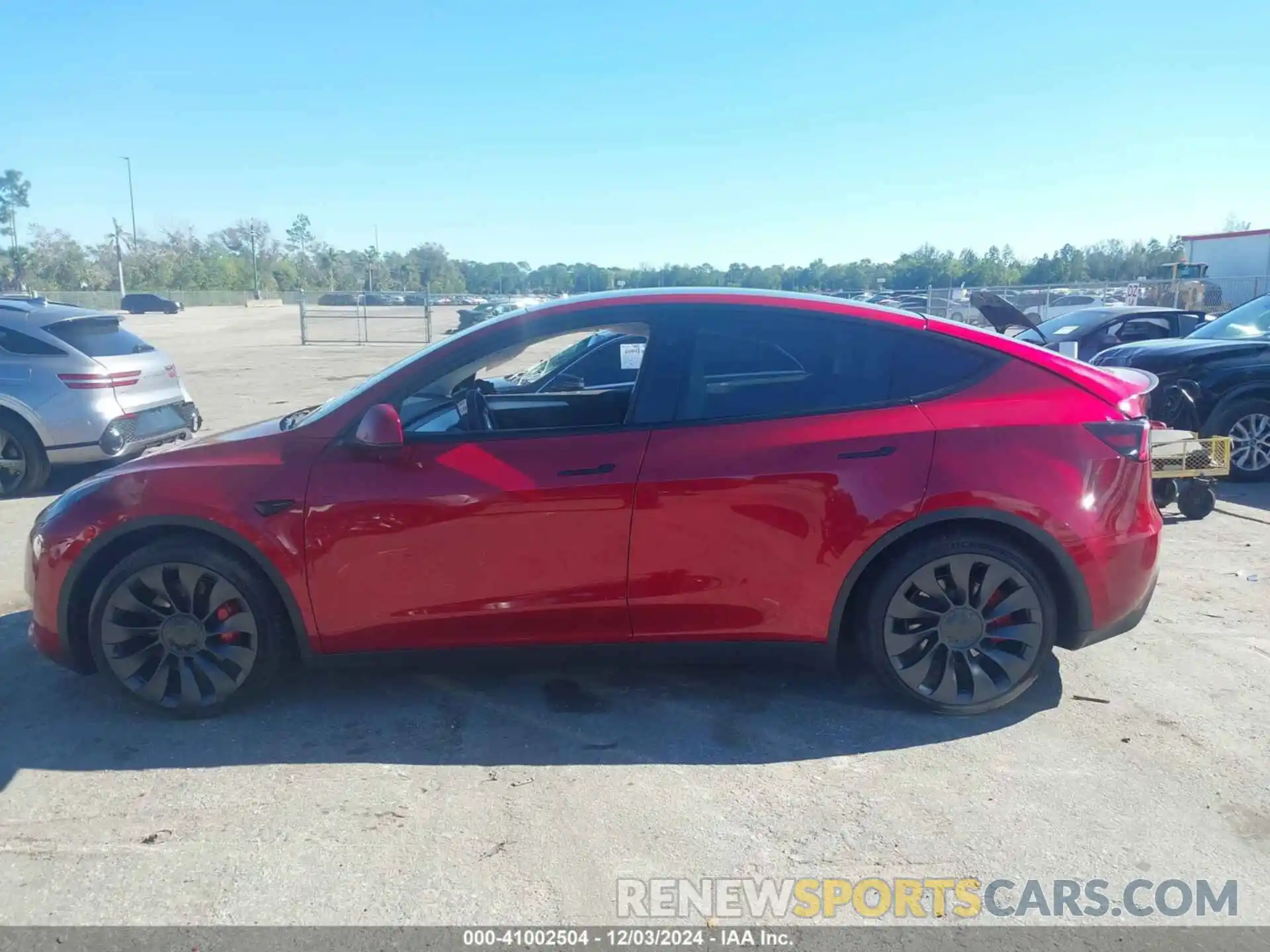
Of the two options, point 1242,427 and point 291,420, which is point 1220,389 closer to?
point 1242,427

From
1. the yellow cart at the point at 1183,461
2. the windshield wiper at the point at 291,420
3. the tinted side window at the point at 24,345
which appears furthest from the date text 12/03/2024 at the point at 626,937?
the tinted side window at the point at 24,345

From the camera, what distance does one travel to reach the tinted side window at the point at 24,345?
8.03 metres

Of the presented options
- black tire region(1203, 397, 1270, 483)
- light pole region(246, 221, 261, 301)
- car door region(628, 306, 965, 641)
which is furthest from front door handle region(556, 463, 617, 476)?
light pole region(246, 221, 261, 301)

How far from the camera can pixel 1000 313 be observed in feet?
23.1

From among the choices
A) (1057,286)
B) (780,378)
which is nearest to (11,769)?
(780,378)

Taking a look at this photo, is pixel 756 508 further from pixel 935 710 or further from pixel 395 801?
pixel 395 801

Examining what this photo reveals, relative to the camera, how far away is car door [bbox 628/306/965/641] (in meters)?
3.65

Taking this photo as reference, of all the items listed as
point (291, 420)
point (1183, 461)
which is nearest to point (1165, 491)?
point (1183, 461)

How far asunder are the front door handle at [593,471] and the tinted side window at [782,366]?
346mm

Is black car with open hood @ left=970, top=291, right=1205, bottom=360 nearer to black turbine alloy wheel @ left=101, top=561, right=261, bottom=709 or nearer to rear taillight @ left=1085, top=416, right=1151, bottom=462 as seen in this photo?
rear taillight @ left=1085, top=416, right=1151, bottom=462

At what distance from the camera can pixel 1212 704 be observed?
13.0ft

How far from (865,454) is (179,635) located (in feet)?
9.38

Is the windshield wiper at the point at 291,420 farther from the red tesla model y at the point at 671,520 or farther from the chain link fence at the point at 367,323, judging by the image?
the chain link fence at the point at 367,323

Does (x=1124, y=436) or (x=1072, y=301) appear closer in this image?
(x=1124, y=436)
